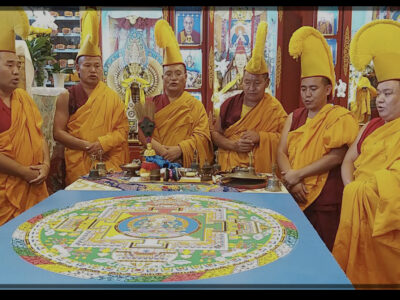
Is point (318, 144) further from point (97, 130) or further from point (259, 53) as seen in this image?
point (97, 130)

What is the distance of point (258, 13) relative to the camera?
17.3 ft

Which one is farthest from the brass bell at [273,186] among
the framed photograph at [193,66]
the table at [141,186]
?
the framed photograph at [193,66]

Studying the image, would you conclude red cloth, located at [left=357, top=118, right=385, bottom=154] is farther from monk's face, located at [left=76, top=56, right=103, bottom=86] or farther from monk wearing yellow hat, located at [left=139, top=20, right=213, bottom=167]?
monk's face, located at [left=76, top=56, right=103, bottom=86]

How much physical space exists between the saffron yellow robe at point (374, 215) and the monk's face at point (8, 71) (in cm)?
226

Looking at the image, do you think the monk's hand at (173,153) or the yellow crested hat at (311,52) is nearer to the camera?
the yellow crested hat at (311,52)

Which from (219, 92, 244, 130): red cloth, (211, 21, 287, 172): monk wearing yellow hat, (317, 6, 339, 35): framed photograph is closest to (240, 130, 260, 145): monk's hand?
(211, 21, 287, 172): monk wearing yellow hat

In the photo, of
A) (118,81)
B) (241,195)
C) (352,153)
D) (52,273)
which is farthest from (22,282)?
(118,81)

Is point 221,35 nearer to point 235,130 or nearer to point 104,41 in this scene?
point 104,41

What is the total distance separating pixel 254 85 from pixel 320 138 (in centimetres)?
84

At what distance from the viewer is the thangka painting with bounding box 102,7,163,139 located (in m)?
5.35

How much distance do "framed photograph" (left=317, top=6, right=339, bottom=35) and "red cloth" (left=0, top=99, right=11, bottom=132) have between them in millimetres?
3874

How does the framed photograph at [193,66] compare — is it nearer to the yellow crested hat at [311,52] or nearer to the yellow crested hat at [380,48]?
the yellow crested hat at [311,52]

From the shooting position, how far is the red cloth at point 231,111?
3.56m

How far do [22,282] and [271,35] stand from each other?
471 cm
